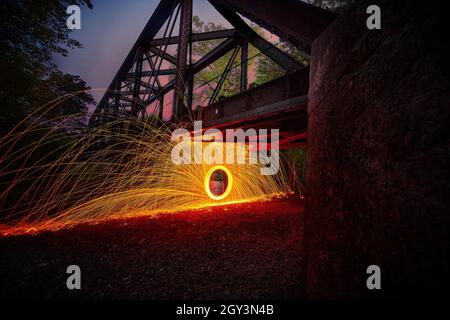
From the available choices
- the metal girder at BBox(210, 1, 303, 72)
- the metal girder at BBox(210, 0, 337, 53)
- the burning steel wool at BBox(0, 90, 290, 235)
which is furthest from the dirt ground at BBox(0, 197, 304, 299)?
the metal girder at BBox(210, 1, 303, 72)

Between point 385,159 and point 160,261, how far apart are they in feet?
7.27

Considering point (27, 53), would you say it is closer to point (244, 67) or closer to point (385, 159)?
point (244, 67)

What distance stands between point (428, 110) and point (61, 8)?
37.4ft

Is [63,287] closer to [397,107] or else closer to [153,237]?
[153,237]

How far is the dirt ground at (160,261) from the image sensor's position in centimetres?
168

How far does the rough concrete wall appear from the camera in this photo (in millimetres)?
698

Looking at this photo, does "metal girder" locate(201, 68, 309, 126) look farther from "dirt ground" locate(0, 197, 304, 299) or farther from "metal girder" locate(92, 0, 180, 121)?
"metal girder" locate(92, 0, 180, 121)

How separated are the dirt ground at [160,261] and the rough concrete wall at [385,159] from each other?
62cm

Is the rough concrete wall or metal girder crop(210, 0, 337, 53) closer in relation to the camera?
the rough concrete wall

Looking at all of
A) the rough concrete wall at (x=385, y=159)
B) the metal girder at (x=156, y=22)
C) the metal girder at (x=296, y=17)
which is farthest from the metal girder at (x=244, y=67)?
the rough concrete wall at (x=385, y=159)

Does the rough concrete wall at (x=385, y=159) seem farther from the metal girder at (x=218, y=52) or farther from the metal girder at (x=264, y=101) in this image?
the metal girder at (x=218, y=52)

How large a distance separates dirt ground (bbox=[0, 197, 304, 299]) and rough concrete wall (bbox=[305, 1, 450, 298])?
2.03 feet

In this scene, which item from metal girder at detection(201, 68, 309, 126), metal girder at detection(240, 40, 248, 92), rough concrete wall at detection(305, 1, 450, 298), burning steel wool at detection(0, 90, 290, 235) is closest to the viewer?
rough concrete wall at detection(305, 1, 450, 298)

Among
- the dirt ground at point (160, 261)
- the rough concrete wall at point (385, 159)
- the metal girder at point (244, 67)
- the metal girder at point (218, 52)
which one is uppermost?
the metal girder at point (218, 52)
